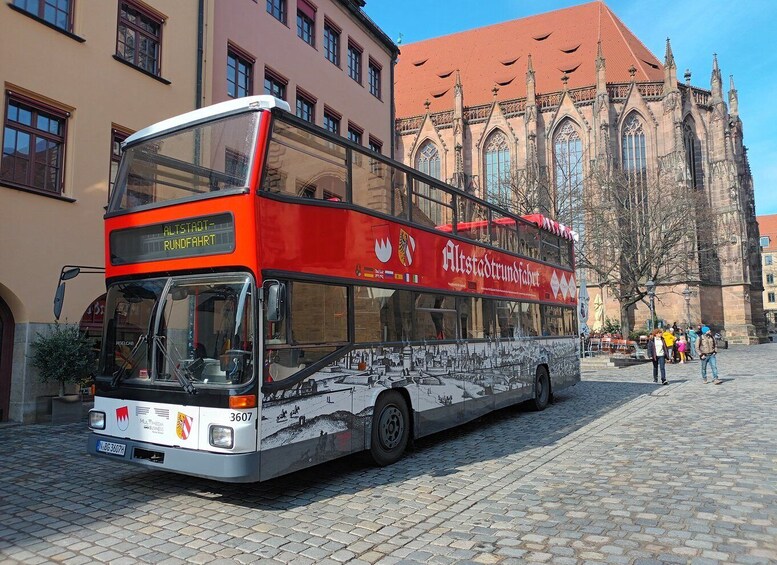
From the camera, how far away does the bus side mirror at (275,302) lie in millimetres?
5217


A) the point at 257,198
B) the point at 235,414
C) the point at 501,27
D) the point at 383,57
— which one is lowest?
the point at 235,414

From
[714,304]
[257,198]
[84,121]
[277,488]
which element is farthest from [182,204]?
[714,304]

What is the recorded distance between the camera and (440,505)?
17.9 feet

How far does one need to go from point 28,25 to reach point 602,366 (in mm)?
22077

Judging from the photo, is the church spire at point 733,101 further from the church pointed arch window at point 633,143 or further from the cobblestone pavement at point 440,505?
the cobblestone pavement at point 440,505

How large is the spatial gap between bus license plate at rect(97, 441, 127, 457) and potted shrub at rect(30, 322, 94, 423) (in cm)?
508

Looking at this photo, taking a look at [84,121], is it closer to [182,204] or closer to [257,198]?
[182,204]

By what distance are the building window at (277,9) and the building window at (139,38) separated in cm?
447

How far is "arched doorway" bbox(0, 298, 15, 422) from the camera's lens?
10.3 meters

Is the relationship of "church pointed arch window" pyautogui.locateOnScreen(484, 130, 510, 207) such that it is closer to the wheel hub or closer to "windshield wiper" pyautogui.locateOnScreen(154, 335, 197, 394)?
the wheel hub

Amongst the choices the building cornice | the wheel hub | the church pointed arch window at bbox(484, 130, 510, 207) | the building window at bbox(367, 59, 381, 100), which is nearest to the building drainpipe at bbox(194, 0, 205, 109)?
the building window at bbox(367, 59, 381, 100)

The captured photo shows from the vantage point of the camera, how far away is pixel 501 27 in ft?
206

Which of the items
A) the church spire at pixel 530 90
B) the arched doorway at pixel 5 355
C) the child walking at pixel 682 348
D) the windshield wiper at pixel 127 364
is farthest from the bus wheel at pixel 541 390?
the church spire at pixel 530 90

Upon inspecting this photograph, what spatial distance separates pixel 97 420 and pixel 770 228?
4675 inches
